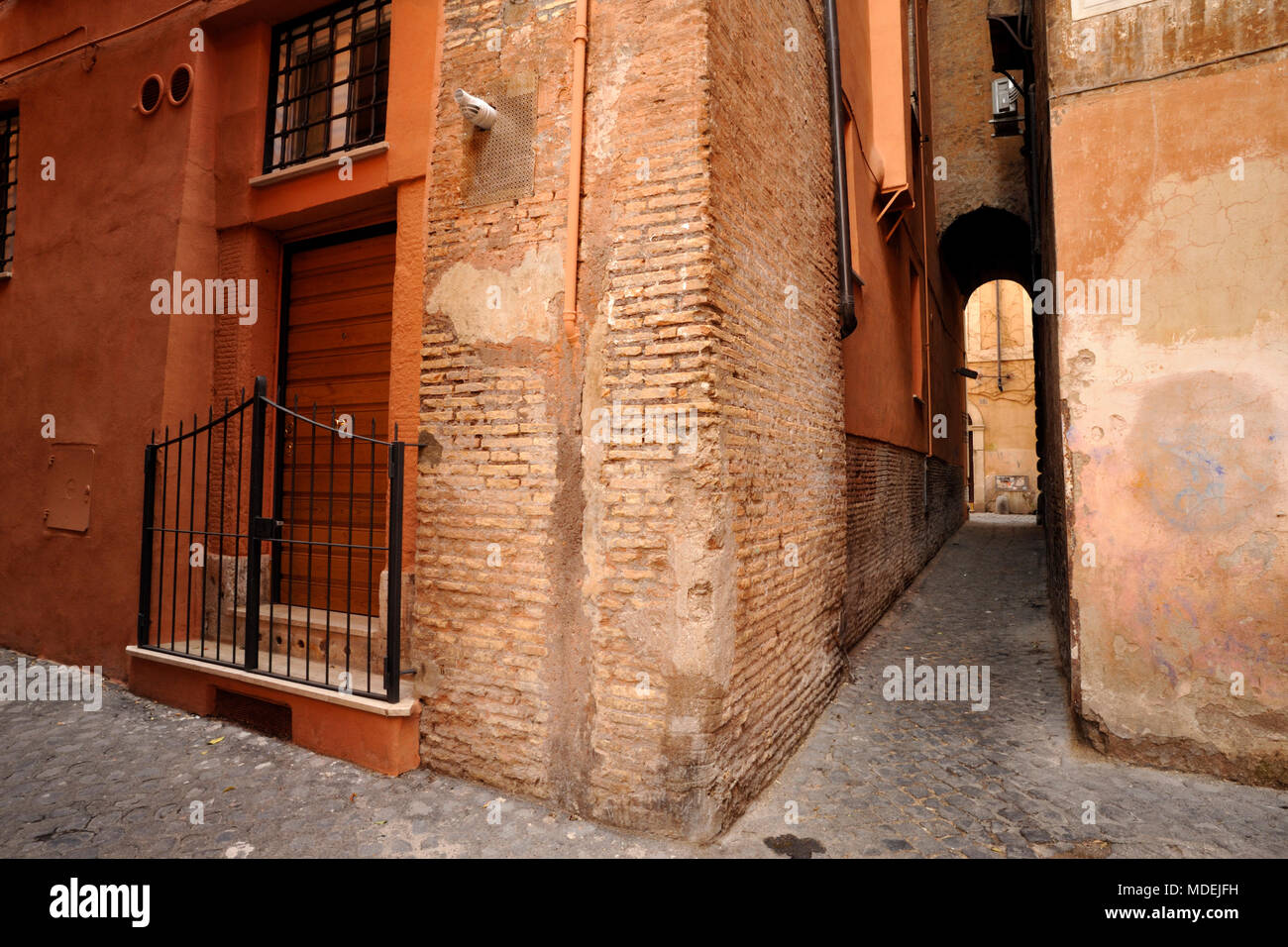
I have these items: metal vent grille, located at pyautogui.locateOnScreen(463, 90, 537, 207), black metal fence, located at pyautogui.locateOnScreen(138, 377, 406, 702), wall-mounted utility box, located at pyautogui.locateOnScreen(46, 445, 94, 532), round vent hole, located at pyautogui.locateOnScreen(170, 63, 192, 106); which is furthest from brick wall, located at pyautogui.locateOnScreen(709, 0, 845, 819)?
wall-mounted utility box, located at pyautogui.locateOnScreen(46, 445, 94, 532)

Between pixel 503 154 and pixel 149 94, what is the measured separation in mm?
4255

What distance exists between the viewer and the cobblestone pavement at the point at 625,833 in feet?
10.8

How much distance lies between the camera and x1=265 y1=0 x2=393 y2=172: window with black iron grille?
5336mm

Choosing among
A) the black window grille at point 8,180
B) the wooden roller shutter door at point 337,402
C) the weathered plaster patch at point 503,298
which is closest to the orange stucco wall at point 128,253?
the wooden roller shutter door at point 337,402

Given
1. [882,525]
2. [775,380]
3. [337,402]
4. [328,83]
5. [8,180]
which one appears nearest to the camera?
[775,380]

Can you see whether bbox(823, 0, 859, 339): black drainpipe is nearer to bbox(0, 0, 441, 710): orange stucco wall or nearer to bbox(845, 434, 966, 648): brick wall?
bbox(845, 434, 966, 648): brick wall

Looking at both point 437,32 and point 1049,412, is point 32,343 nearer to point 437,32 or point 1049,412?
point 437,32

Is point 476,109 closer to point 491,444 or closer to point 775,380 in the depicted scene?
point 491,444

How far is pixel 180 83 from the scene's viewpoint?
5.89 metres

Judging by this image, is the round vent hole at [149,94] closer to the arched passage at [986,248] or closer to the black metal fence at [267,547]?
the black metal fence at [267,547]

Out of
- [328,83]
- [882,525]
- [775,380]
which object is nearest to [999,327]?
[882,525]

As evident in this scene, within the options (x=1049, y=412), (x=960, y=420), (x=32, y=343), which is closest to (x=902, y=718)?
(x=1049, y=412)

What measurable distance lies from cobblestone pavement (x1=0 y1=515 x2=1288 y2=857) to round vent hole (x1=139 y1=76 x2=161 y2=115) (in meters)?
4.92
